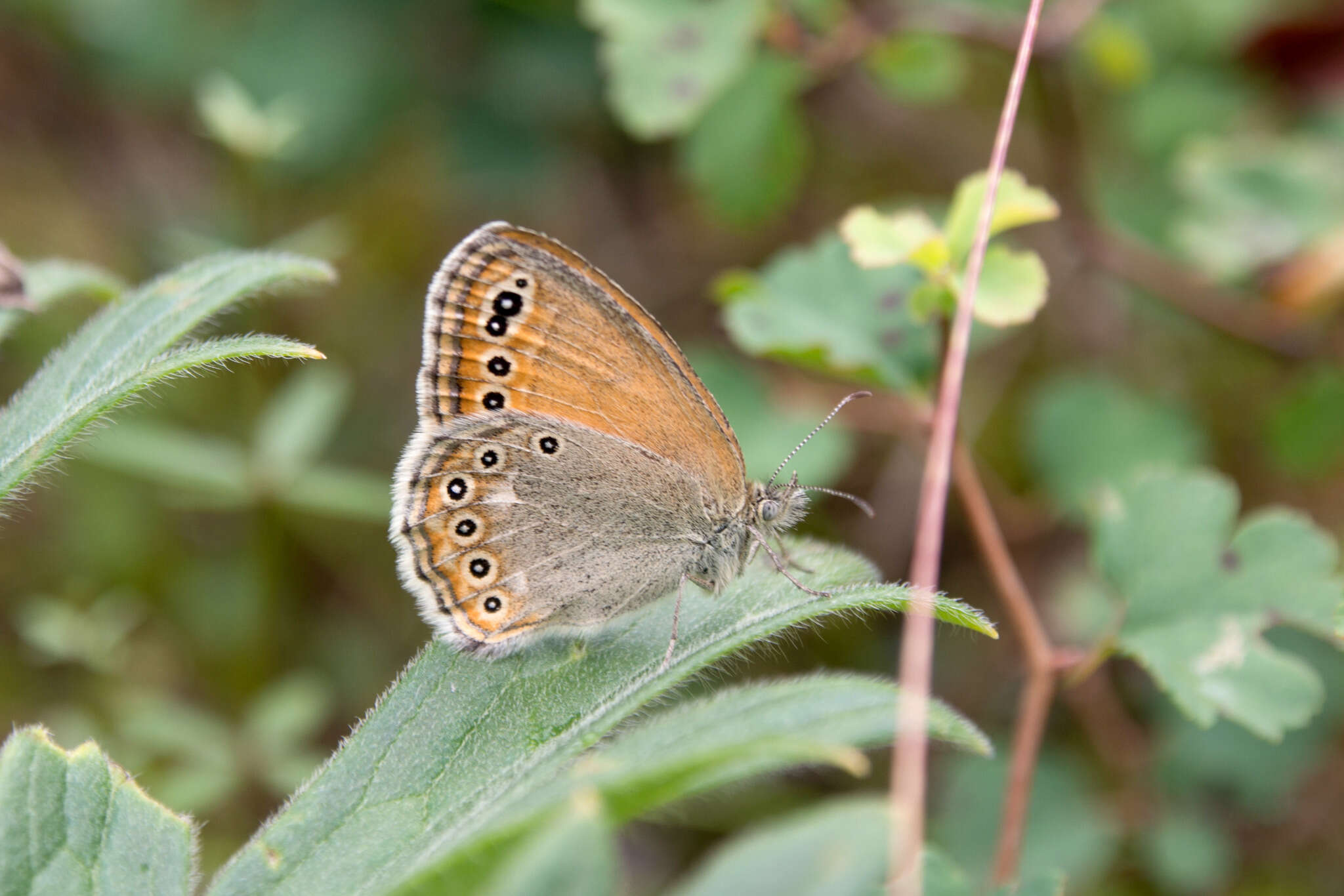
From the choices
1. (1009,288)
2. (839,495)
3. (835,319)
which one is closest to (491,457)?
(839,495)

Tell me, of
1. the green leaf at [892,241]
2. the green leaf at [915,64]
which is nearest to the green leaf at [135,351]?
the green leaf at [892,241]

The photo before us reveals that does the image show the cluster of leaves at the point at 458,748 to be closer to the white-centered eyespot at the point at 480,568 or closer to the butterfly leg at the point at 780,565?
the butterfly leg at the point at 780,565

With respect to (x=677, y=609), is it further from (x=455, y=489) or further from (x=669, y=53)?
(x=669, y=53)

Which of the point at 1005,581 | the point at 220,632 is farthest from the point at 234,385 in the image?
the point at 1005,581

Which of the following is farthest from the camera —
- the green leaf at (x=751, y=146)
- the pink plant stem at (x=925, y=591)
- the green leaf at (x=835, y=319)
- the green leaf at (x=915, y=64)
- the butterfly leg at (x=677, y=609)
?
the green leaf at (x=751, y=146)

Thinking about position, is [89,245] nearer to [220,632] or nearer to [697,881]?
[220,632]

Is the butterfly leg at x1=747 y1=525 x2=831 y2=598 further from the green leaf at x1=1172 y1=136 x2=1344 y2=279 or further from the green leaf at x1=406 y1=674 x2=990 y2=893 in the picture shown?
the green leaf at x1=1172 y1=136 x2=1344 y2=279
